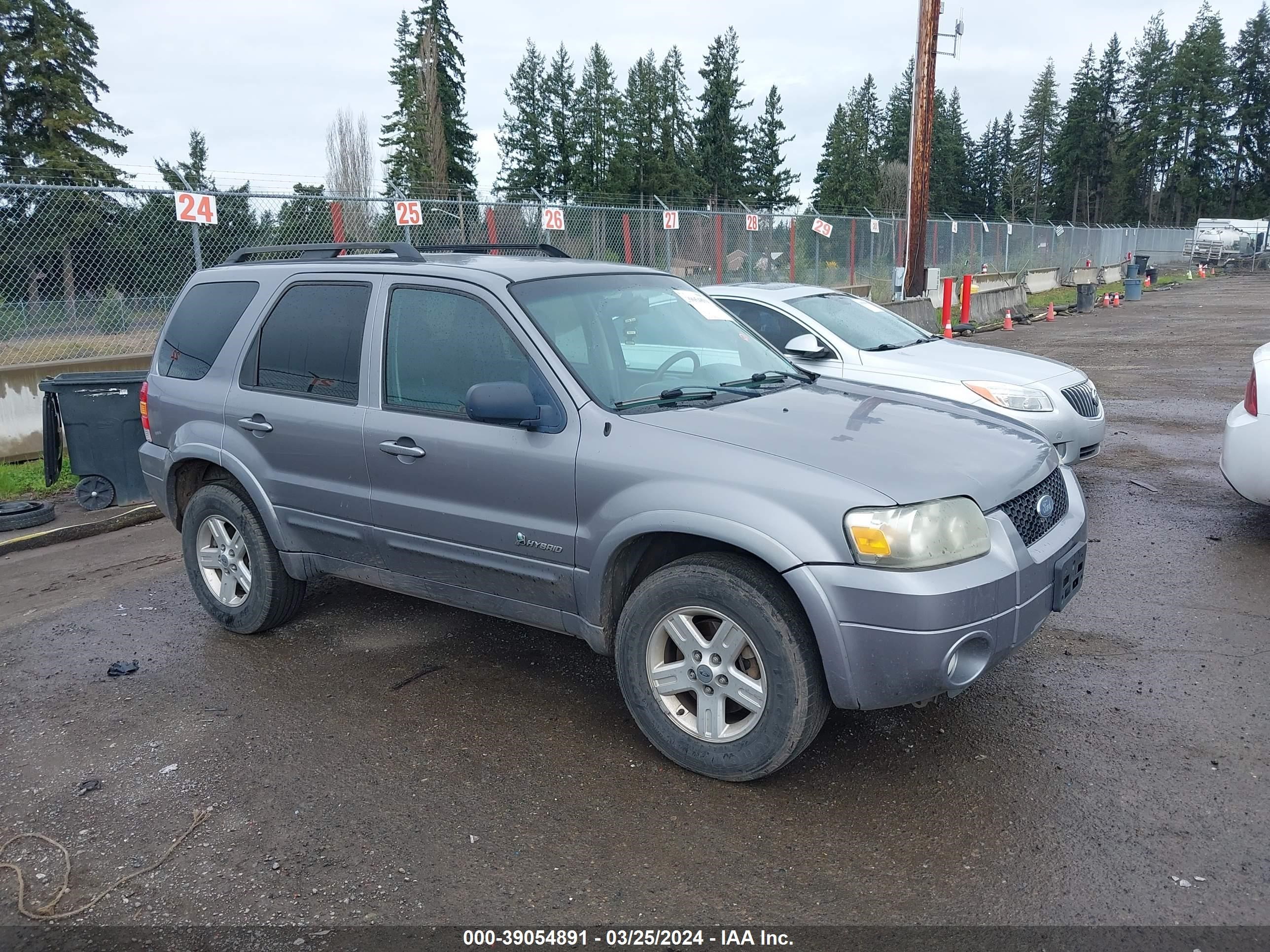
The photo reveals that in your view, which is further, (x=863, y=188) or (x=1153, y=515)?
(x=863, y=188)

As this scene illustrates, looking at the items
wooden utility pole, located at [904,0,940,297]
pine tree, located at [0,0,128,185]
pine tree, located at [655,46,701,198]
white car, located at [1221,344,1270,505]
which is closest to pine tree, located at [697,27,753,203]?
pine tree, located at [655,46,701,198]

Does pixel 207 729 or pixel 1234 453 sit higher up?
pixel 1234 453

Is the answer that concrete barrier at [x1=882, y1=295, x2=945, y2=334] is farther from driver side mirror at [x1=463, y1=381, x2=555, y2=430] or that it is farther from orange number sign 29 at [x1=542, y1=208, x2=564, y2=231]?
driver side mirror at [x1=463, y1=381, x2=555, y2=430]

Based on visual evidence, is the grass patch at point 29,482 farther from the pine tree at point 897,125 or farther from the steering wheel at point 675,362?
the pine tree at point 897,125

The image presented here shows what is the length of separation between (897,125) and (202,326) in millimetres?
104346

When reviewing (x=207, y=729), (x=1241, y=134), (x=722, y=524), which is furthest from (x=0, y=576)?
(x=1241, y=134)

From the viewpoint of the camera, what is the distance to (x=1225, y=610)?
17.2 feet

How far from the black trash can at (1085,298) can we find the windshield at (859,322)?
21092mm

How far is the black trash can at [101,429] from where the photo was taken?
8.00 metres

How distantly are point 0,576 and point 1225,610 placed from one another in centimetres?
744

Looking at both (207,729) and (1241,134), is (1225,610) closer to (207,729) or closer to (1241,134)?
(207,729)

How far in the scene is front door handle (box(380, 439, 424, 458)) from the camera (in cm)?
430

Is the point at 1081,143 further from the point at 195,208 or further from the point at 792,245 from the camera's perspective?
the point at 195,208

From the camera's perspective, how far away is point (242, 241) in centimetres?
1252
